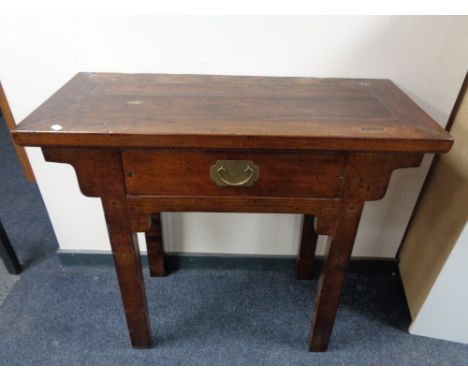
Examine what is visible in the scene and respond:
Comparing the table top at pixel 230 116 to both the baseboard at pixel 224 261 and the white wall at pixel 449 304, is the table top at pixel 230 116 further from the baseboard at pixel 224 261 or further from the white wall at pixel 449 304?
the baseboard at pixel 224 261

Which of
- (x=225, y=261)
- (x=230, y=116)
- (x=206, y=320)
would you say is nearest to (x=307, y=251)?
(x=225, y=261)

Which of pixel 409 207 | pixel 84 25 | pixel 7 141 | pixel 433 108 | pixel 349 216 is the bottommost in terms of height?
pixel 7 141

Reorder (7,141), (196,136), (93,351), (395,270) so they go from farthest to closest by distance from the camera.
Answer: (7,141) < (395,270) < (93,351) < (196,136)

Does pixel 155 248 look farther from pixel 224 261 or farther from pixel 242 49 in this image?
pixel 242 49

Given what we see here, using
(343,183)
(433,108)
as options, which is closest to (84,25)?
(343,183)

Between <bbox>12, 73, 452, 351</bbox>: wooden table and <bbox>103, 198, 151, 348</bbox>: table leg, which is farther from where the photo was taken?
<bbox>103, 198, 151, 348</bbox>: table leg

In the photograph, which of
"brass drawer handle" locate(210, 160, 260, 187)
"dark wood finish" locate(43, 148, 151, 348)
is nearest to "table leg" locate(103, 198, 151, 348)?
"dark wood finish" locate(43, 148, 151, 348)

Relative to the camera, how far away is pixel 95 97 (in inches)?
32.1

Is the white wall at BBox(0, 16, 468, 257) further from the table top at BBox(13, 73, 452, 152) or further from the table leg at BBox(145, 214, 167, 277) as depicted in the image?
the table leg at BBox(145, 214, 167, 277)

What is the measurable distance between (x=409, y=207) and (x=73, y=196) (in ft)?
3.82

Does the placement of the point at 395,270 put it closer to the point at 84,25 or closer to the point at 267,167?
the point at 267,167

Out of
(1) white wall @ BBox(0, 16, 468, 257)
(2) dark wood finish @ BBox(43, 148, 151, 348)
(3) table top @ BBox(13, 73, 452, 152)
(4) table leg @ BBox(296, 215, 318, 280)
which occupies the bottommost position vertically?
(4) table leg @ BBox(296, 215, 318, 280)

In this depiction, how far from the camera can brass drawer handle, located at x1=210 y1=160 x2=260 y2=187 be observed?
706 mm

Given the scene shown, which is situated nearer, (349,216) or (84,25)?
(349,216)
